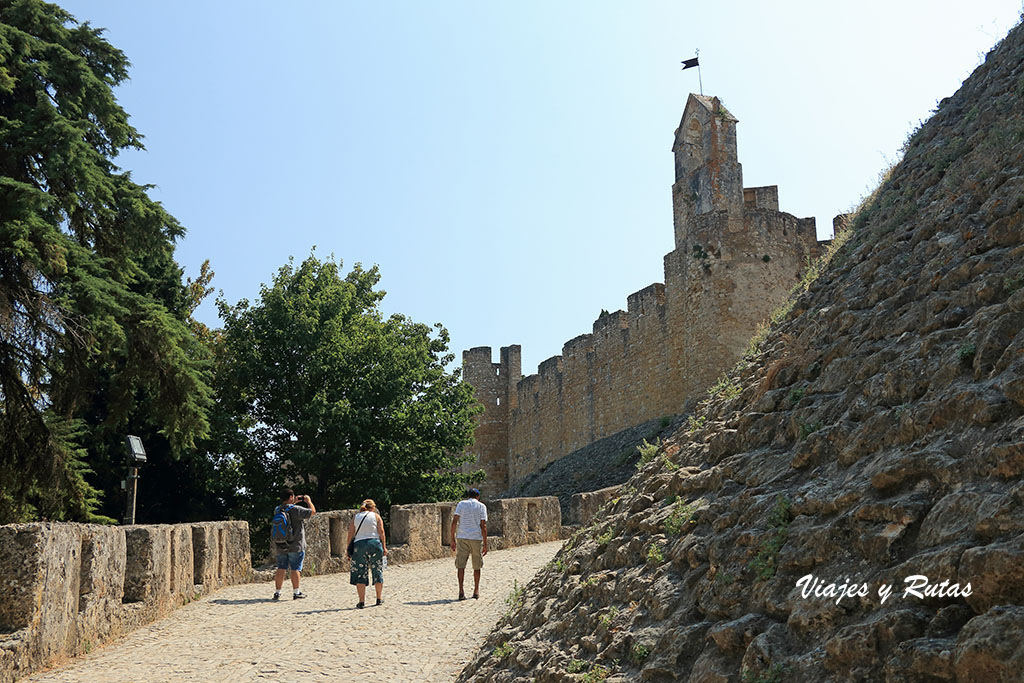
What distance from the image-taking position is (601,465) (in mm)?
23344

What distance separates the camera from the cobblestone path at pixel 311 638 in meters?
6.81

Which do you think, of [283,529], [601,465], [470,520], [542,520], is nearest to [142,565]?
[283,529]

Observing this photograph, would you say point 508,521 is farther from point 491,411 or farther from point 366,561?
point 491,411

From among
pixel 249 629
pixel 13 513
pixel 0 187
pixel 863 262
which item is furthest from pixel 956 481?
pixel 13 513

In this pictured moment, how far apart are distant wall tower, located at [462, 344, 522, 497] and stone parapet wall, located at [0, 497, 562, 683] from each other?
2300 centimetres

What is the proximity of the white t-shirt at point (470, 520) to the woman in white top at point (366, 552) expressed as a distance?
0.92 meters

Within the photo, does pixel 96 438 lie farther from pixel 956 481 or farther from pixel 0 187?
pixel 956 481

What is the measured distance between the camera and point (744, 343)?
2219 cm

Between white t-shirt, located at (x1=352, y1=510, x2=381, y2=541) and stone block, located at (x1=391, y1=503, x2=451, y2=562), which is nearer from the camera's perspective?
white t-shirt, located at (x1=352, y1=510, x2=381, y2=541)

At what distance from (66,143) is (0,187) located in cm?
105

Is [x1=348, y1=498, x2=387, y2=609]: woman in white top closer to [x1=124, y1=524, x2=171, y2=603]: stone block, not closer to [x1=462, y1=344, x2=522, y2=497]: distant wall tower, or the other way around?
[x1=124, y1=524, x2=171, y2=603]: stone block

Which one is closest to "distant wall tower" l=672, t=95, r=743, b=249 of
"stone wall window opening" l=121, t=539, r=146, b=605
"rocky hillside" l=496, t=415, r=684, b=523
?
"rocky hillside" l=496, t=415, r=684, b=523

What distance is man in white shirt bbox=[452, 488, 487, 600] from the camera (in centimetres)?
1011

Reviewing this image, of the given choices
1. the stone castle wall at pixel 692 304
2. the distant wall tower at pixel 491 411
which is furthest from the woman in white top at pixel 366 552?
the distant wall tower at pixel 491 411
